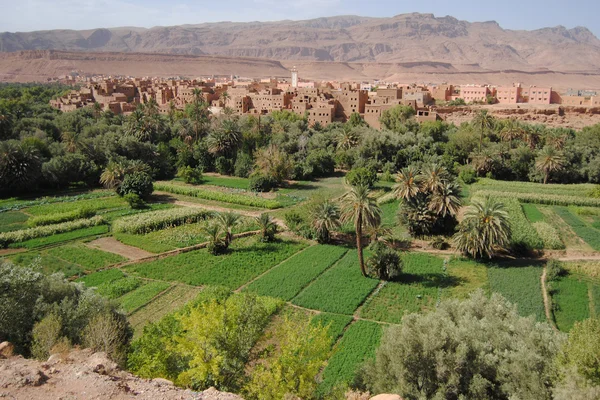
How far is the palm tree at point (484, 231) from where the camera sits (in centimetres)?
2703

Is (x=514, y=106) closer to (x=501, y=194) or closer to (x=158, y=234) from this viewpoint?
(x=501, y=194)

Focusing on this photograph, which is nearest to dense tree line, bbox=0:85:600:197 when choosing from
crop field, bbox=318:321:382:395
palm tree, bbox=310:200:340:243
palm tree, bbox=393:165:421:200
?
palm tree, bbox=310:200:340:243

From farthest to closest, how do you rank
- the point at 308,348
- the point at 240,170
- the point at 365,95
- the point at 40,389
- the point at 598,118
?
the point at 365,95 → the point at 598,118 → the point at 240,170 → the point at 308,348 → the point at 40,389

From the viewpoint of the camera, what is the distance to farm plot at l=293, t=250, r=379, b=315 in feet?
74.6

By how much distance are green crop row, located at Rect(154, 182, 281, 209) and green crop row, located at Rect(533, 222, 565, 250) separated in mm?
20086

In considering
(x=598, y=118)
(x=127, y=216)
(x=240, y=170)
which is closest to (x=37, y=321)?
(x=127, y=216)

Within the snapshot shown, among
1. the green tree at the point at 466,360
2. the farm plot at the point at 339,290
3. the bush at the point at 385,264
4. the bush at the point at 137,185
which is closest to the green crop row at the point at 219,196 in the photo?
the bush at the point at 137,185

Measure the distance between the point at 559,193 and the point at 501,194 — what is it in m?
6.41

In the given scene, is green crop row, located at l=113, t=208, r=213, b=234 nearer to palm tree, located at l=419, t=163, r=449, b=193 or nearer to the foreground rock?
palm tree, located at l=419, t=163, r=449, b=193

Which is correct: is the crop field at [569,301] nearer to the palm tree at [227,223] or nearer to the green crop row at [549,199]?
the green crop row at [549,199]

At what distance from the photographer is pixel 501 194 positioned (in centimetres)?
4028

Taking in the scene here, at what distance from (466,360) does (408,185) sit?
18.7m

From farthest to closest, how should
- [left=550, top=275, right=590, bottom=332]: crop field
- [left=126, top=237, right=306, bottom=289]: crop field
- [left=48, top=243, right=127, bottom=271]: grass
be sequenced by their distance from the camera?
[left=48, top=243, right=127, bottom=271]: grass
[left=126, top=237, right=306, bottom=289]: crop field
[left=550, top=275, right=590, bottom=332]: crop field

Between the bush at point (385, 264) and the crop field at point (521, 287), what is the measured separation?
504 centimetres
